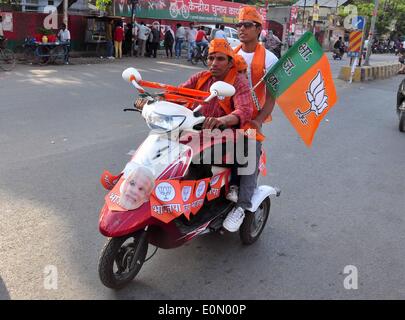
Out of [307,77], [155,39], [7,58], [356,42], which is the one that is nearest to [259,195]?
[307,77]

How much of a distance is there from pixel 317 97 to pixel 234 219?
1236 millimetres

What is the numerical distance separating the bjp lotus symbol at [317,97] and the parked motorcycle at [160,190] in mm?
992

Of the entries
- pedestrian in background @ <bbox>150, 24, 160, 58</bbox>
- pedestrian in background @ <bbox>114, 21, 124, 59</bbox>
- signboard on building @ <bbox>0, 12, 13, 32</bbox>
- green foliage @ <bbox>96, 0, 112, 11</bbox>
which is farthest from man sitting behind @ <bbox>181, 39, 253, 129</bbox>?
green foliage @ <bbox>96, 0, 112, 11</bbox>

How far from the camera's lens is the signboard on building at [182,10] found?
75.8ft

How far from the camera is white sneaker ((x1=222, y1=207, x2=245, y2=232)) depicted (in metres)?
3.66

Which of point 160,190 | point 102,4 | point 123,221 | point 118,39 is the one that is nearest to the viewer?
point 123,221

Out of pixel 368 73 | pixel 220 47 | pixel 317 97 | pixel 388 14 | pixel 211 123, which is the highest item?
pixel 388 14

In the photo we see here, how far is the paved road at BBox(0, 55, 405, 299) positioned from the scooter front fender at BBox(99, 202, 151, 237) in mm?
521

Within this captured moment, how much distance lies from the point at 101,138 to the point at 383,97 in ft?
33.2

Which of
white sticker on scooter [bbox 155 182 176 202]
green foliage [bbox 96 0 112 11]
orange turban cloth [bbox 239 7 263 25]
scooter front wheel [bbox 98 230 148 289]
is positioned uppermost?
green foliage [bbox 96 0 112 11]

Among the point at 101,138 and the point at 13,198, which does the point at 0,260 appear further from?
the point at 101,138

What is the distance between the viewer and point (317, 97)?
381cm

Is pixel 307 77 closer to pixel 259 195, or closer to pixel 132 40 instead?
pixel 259 195

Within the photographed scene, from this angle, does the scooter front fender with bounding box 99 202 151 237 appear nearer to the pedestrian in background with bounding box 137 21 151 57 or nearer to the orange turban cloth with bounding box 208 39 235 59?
the orange turban cloth with bounding box 208 39 235 59
